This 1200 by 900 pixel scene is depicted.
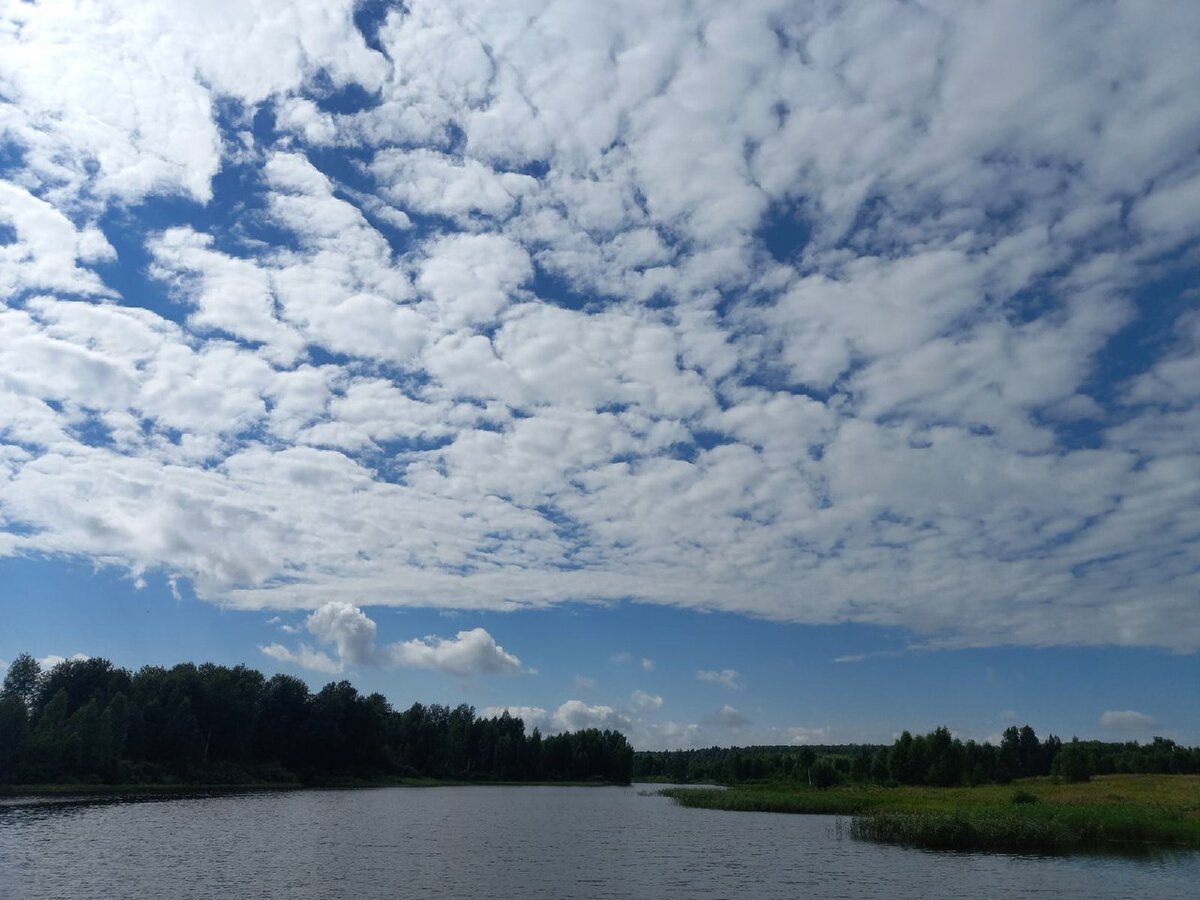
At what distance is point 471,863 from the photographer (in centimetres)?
5069

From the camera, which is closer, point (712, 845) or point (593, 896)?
point (593, 896)

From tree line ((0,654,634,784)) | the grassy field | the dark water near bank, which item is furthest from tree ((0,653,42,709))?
the grassy field

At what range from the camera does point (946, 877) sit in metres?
48.2

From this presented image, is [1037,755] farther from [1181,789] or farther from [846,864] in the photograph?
[846,864]

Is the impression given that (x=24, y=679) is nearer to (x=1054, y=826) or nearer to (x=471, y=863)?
(x=471, y=863)

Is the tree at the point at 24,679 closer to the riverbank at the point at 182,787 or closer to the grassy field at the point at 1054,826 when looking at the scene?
the riverbank at the point at 182,787

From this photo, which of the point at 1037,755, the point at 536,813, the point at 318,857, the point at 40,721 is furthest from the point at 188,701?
the point at 1037,755

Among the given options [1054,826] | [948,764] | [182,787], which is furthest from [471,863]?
[948,764]

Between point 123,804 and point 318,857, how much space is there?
133ft

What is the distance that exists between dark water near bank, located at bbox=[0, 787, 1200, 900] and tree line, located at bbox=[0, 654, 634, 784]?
18.5 meters

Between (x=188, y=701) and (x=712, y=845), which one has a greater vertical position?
(x=188, y=701)

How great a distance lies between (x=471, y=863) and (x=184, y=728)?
275ft

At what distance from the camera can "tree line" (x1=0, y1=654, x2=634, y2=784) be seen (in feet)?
304

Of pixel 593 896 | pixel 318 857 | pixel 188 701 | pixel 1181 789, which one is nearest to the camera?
pixel 593 896
